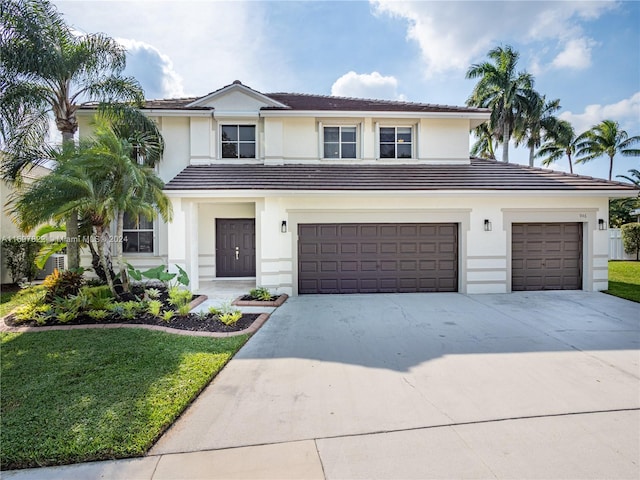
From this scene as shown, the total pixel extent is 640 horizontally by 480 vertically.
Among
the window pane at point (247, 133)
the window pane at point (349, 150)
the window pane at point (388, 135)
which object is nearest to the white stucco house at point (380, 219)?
the window pane at point (247, 133)

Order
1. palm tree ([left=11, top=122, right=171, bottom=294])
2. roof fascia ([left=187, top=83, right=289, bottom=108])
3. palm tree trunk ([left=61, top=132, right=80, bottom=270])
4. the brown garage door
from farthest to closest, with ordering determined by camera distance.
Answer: roof fascia ([left=187, top=83, right=289, bottom=108]) < the brown garage door < palm tree trunk ([left=61, top=132, right=80, bottom=270]) < palm tree ([left=11, top=122, right=171, bottom=294])

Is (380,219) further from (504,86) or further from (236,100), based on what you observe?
(504,86)

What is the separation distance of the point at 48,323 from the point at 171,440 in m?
5.95

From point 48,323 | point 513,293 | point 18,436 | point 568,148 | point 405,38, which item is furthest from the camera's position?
point 568,148

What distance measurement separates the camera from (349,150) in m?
12.5

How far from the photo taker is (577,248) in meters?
10.8

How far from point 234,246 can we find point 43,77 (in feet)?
24.6

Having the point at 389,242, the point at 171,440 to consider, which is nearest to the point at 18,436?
the point at 171,440

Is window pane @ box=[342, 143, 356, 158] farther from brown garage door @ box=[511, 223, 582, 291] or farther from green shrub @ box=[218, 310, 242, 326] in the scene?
green shrub @ box=[218, 310, 242, 326]

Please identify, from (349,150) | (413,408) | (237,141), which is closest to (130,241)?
(237,141)

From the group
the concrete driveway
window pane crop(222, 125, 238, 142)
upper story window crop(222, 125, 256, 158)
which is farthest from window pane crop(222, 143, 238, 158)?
the concrete driveway

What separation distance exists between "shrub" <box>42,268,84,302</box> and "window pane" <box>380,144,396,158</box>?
10697 millimetres

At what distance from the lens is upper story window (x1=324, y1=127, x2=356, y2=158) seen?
1241 cm

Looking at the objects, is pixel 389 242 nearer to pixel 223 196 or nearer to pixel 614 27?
pixel 223 196
